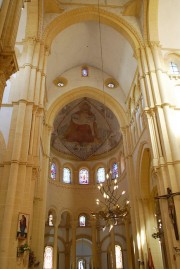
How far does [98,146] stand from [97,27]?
13301mm

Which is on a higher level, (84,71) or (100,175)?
(84,71)

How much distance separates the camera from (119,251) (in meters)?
24.2

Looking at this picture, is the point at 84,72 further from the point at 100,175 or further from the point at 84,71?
the point at 100,175

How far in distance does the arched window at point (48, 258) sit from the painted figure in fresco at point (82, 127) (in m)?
10.9

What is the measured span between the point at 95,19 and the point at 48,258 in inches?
786

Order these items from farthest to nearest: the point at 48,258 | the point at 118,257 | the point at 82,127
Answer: the point at 82,127 < the point at 118,257 < the point at 48,258

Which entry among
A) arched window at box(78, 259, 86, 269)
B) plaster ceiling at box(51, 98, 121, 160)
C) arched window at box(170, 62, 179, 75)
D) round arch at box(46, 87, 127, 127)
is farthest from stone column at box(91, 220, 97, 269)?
arched window at box(170, 62, 179, 75)

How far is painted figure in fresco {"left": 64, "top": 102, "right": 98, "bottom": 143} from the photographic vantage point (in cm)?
2753

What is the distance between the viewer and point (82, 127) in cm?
2802

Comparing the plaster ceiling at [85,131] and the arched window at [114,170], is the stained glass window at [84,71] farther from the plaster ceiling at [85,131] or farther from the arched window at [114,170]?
the arched window at [114,170]

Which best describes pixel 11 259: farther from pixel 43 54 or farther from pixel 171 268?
pixel 43 54

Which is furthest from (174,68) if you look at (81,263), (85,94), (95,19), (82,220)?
(81,263)

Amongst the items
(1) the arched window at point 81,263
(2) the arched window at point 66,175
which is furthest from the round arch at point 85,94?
(1) the arched window at point 81,263

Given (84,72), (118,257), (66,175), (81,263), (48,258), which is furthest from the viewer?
(81,263)
